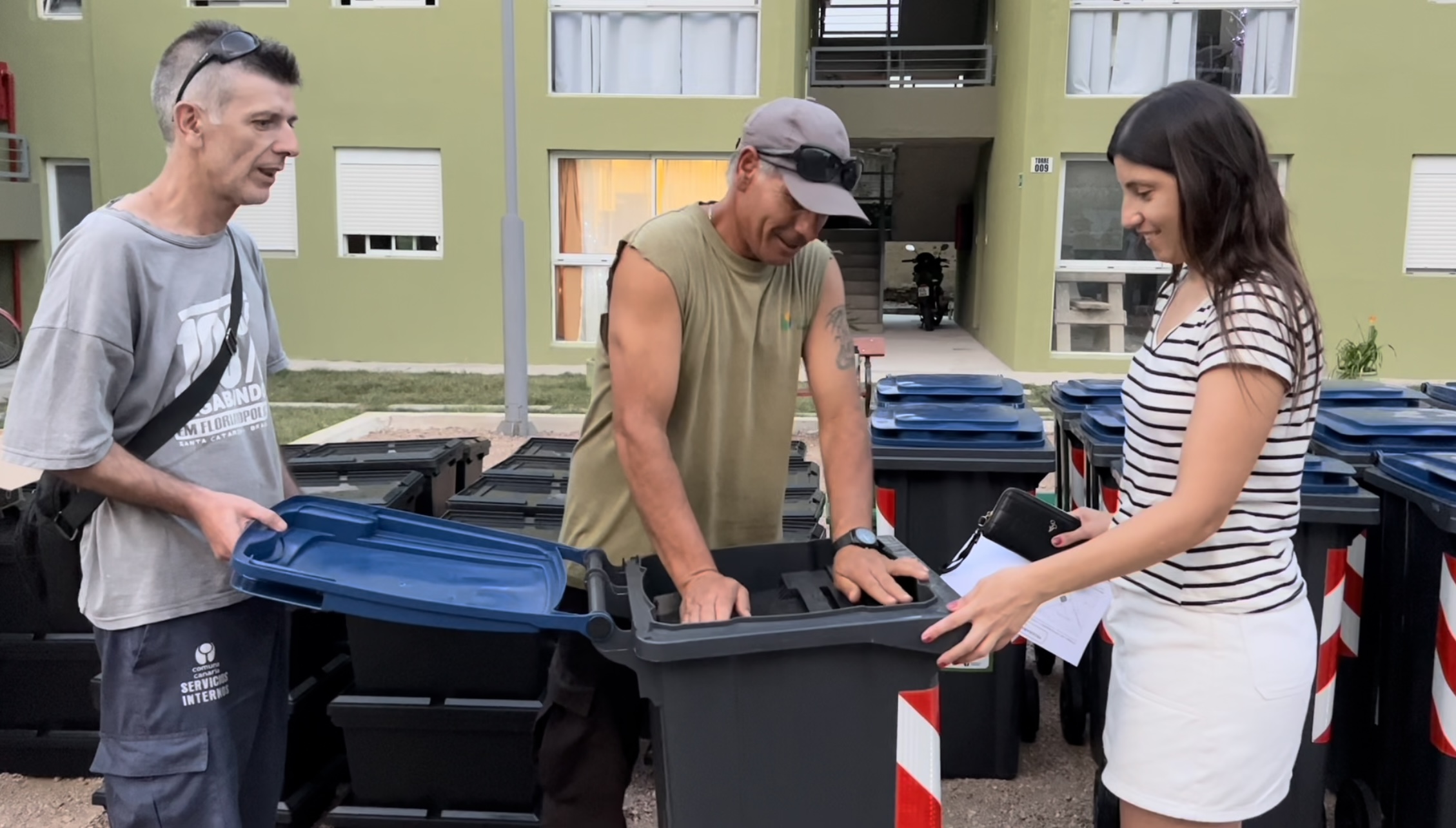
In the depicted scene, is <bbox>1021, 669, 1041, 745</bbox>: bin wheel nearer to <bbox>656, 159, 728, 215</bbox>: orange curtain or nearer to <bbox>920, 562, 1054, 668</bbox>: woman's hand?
<bbox>920, 562, 1054, 668</bbox>: woman's hand

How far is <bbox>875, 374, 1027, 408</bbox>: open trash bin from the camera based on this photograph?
4414 millimetres

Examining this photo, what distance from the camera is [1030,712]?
396 centimetres

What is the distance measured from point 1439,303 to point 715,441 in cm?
1481

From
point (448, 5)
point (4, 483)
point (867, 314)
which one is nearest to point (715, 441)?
point (4, 483)

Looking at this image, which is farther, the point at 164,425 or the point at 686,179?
the point at 686,179

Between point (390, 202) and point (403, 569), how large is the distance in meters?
13.7

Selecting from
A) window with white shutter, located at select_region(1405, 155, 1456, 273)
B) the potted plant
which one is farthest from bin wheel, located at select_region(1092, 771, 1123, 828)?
window with white shutter, located at select_region(1405, 155, 1456, 273)

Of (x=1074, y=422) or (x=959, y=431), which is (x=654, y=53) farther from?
(x=959, y=431)

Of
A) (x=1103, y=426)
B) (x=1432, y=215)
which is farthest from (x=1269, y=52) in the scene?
(x=1103, y=426)

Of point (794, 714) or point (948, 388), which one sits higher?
point (948, 388)

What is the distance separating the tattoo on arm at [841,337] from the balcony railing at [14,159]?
51.0 ft

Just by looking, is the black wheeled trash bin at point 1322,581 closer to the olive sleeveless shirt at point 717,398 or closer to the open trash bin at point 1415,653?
the open trash bin at point 1415,653

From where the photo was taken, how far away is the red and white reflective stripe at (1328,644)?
2982mm

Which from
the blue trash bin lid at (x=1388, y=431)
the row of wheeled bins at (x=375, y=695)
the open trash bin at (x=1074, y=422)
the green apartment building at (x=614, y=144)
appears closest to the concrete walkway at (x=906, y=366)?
the green apartment building at (x=614, y=144)
